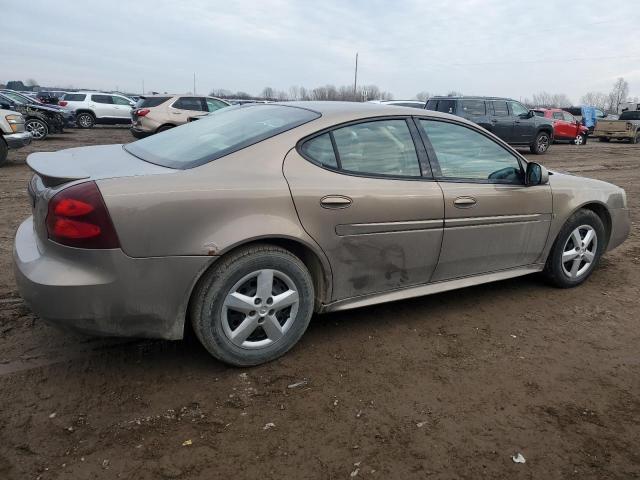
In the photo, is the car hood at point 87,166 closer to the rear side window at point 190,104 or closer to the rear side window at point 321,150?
the rear side window at point 321,150

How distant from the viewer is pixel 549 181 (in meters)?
3.91

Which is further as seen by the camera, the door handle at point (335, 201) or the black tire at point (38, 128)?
the black tire at point (38, 128)

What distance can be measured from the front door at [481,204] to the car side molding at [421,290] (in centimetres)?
5

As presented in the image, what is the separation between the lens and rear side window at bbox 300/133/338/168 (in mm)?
2945

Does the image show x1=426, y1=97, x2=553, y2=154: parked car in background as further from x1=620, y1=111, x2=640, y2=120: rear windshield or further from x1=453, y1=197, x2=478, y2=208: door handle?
x1=453, y1=197, x2=478, y2=208: door handle

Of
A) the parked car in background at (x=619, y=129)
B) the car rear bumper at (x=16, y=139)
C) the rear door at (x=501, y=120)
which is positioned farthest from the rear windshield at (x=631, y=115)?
the car rear bumper at (x=16, y=139)

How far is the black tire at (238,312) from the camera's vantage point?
8.64 feet

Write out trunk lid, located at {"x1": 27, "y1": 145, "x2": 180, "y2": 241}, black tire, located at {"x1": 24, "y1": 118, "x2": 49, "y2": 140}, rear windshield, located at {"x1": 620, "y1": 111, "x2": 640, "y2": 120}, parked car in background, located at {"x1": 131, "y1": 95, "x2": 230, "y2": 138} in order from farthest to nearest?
rear windshield, located at {"x1": 620, "y1": 111, "x2": 640, "y2": 120}, black tire, located at {"x1": 24, "y1": 118, "x2": 49, "y2": 140}, parked car in background, located at {"x1": 131, "y1": 95, "x2": 230, "y2": 138}, trunk lid, located at {"x1": 27, "y1": 145, "x2": 180, "y2": 241}

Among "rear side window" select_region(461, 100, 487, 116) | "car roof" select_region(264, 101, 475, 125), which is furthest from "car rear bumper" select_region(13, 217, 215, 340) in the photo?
"rear side window" select_region(461, 100, 487, 116)

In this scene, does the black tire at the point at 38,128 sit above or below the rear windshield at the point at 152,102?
below

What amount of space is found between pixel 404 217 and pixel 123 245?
1.65 m

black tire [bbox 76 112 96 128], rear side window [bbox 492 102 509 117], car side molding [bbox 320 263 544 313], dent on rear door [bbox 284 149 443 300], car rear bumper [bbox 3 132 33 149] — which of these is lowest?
black tire [bbox 76 112 96 128]

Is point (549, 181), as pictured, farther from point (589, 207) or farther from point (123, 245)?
point (123, 245)

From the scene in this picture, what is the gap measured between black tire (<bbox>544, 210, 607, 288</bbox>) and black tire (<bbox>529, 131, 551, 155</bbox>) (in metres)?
13.2
